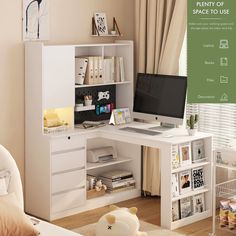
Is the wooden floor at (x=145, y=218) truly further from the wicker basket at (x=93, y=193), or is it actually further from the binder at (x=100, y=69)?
the binder at (x=100, y=69)

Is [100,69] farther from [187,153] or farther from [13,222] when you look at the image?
[13,222]

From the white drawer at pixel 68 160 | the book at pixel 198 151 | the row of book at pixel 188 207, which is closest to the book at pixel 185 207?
the row of book at pixel 188 207

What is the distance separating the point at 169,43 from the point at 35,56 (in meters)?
1.28

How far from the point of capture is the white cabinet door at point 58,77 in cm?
540

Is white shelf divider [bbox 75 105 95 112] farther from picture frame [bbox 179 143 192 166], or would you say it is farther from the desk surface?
picture frame [bbox 179 143 192 166]

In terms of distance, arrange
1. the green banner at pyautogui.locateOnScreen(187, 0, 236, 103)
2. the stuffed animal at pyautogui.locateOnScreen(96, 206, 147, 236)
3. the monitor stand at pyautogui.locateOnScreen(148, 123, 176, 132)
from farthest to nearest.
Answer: the monitor stand at pyautogui.locateOnScreen(148, 123, 176, 132) → the stuffed animal at pyautogui.locateOnScreen(96, 206, 147, 236) → the green banner at pyautogui.locateOnScreen(187, 0, 236, 103)

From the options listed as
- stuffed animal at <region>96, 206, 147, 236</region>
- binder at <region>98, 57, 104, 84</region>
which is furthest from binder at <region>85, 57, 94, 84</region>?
stuffed animal at <region>96, 206, 147, 236</region>

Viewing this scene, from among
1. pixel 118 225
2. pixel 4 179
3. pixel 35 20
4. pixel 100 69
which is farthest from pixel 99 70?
pixel 4 179

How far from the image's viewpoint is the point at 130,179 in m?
6.23

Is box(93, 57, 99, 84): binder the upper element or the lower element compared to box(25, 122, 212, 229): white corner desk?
upper

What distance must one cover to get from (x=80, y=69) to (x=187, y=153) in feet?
4.08

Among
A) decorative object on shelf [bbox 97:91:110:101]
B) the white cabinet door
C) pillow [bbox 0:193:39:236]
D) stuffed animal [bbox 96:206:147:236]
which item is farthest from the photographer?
decorative object on shelf [bbox 97:91:110:101]

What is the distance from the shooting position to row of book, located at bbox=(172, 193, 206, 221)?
539 cm

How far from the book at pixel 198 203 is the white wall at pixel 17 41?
1562mm
